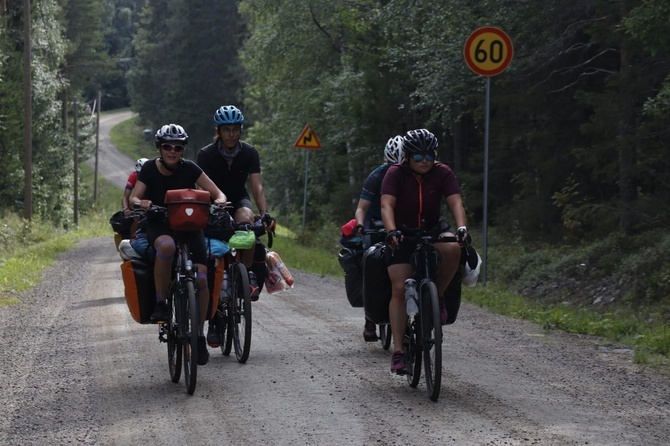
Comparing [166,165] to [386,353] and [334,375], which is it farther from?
[386,353]

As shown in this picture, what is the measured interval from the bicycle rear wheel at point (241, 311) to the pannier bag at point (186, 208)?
1.48 metres

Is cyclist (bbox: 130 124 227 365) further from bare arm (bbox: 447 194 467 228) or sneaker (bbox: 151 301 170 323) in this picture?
bare arm (bbox: 447 194 467 228)

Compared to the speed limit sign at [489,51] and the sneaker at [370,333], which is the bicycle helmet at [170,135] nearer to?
the sneaker at [370,333]

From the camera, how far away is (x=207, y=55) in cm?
7538

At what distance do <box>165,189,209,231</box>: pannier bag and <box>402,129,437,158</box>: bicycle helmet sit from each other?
155 centimetres

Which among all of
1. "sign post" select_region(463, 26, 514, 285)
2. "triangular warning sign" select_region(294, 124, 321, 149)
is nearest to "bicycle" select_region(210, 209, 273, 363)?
"sign post" select_region(463, 26, 514, 285)

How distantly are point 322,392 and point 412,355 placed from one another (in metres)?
0.75

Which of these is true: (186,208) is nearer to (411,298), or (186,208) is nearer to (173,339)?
(173,339)

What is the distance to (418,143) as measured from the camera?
320 inches

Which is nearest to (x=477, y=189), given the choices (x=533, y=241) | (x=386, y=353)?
(x=533, y=241)

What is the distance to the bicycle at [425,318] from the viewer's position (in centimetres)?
767

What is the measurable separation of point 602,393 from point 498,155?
16850mm

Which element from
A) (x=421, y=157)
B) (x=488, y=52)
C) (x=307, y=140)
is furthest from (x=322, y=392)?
(x=307, y=140)

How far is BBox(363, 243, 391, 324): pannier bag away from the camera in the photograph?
332 inches
